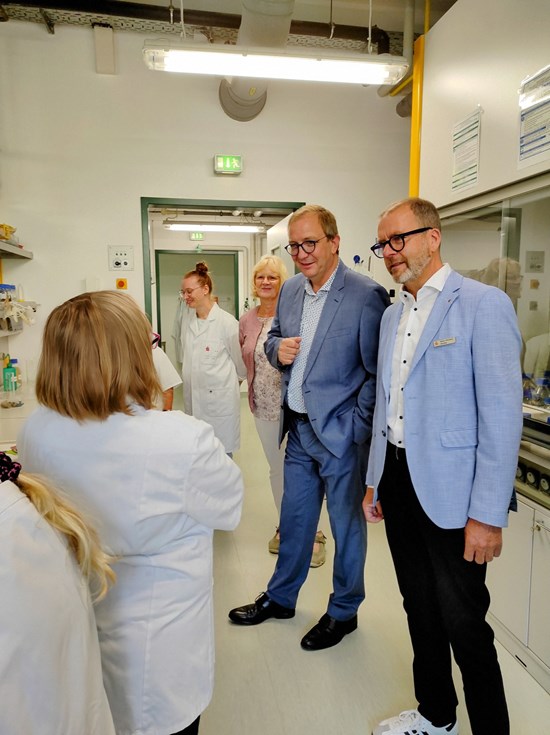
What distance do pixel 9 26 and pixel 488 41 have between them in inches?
132

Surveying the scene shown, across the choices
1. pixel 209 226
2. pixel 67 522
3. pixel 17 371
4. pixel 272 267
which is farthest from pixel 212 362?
pixel 209 226

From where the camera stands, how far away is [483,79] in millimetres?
1970

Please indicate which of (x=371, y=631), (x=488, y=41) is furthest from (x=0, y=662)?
(x=488, y=41)

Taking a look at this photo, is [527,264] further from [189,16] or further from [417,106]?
[189,16]

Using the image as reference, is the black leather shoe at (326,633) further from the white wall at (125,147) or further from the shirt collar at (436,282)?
the white wall at (125,147)

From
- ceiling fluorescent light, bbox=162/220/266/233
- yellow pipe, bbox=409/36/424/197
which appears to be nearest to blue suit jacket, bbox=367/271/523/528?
yellow pipe, bbox=409/36/424/197

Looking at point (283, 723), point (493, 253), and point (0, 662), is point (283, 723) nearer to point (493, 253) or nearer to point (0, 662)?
point (0, 662)

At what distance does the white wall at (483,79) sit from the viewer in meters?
1.74

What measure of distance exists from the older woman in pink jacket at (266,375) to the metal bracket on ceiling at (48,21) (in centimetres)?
251

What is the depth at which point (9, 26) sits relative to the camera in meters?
3.42

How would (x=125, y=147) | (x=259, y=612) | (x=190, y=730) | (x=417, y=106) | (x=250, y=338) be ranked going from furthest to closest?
(x=125, y=147) < (x=250, y=338) < (x=417, y=106) < (x=259, y=612) < (x=190, y=730)

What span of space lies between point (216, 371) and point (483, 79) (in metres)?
2.02

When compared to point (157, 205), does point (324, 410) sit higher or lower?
lower

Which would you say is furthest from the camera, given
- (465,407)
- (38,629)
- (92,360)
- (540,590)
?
(540,590)
